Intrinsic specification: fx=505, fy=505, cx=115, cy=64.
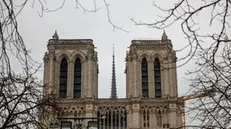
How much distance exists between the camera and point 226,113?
10.3 meters

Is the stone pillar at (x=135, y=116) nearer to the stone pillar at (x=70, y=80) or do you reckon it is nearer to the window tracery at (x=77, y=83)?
the window tracery at (x=77, y=83)

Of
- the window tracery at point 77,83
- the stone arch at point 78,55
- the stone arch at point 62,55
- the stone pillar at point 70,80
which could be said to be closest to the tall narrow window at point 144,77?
the stone arch at point 78,55

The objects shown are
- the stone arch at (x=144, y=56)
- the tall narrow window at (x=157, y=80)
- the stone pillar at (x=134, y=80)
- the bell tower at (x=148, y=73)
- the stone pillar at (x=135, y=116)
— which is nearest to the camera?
the stone pillar at (x=135, y=116)

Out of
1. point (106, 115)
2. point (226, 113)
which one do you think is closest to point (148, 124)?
point (106, 115)

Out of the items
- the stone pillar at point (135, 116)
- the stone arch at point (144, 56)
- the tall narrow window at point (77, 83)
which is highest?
the stone arch at point (144, 56)

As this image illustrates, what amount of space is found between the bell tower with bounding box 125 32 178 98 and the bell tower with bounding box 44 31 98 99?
430 centimetres

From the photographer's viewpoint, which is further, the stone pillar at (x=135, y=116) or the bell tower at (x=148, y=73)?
the bell tower at (x=148, y=73)

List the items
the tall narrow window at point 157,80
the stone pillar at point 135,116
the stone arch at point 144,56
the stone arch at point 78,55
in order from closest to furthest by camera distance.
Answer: the stone pillar at point 135,116
the stone arch at point 144,56
the tall narrow window at point 157,80
the stone arch at point 78,55

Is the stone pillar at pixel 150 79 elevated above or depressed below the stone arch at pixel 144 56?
below

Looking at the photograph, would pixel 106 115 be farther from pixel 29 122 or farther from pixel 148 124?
pixel 29 122

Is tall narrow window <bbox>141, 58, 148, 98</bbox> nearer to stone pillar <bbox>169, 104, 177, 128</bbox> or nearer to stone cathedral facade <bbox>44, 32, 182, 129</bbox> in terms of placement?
stone cathedral facade <bbox>44, 32, 182, 129</bbox>

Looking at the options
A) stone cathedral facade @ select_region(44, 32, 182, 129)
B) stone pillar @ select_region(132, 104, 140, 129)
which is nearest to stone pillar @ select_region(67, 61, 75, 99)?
stone cathedral facade @ select_region(44, 32, 182, 129)

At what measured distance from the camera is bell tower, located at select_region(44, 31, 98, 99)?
178ft

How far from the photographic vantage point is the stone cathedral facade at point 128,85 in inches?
2138
